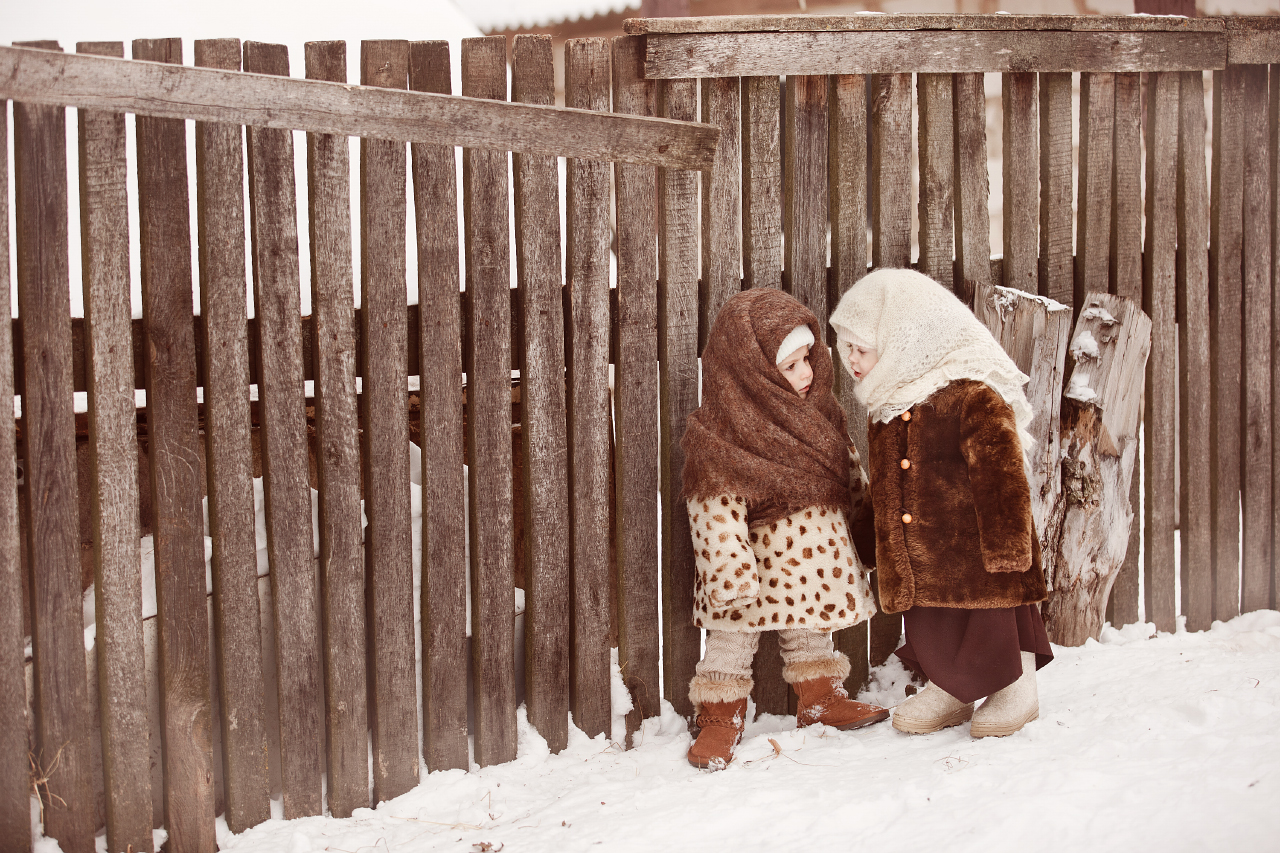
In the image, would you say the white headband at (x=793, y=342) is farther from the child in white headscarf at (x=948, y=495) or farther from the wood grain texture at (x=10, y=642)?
the wood grain texture at (x=10, y=642)

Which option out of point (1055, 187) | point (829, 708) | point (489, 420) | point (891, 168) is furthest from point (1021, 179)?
point (489, 420)

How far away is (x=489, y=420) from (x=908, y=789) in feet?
5.01

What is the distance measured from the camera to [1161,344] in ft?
11.9

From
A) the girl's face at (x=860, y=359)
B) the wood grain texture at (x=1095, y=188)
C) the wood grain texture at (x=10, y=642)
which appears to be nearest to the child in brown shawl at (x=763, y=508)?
the girl's face at (x=860, y=359)

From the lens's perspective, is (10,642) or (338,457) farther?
(338,457)

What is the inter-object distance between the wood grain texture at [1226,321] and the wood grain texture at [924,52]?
0.26 m

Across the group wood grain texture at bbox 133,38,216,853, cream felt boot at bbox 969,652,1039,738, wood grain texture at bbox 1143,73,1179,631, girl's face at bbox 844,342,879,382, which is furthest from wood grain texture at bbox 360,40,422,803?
wood grain texture at bbox 1143,73,1179,631

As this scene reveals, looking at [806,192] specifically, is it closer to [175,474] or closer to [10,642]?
[175,474]

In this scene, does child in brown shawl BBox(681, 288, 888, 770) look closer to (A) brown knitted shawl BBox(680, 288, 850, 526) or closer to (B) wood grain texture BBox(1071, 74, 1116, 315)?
(A) brown knitted shawl BBox(680, 288, 850, 526)

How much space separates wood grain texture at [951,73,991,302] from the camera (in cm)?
332

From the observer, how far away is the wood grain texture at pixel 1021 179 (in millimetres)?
3389

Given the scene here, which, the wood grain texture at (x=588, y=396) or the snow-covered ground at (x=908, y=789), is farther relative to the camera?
the wood grain texture at (x=588, y=396)

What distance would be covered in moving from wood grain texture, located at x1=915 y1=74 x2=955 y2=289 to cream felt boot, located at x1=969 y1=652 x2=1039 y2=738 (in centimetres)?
136

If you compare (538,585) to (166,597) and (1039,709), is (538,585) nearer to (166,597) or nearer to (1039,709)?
(166,597)
